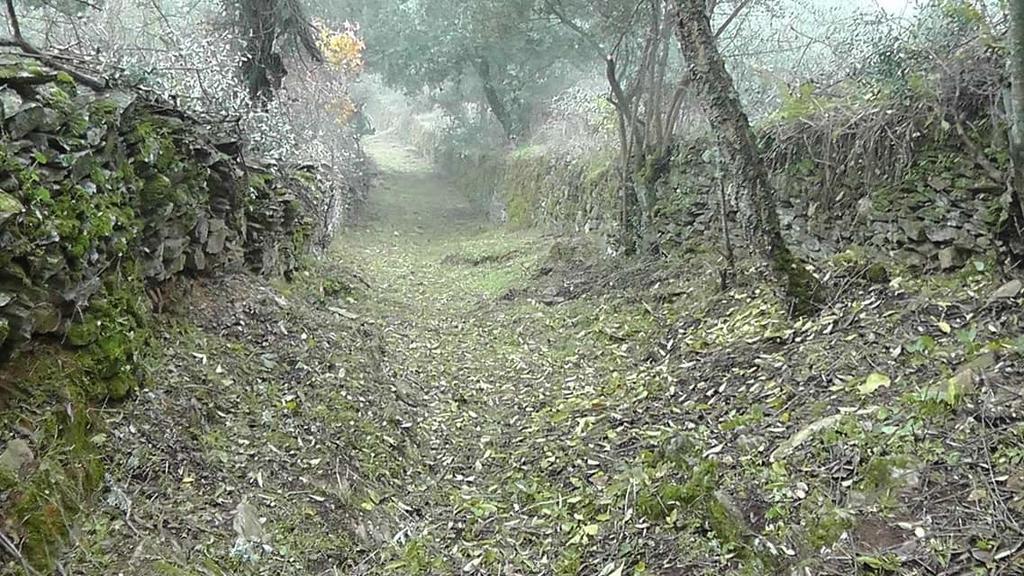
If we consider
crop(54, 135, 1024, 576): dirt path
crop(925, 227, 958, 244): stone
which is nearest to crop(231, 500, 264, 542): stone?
crop(54, 135, 1024, 576): dirt path

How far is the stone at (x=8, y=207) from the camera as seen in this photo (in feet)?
9.73

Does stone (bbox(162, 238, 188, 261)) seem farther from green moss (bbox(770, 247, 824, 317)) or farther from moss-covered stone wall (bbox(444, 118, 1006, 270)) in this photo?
moss-covered stone wall (bbox(444, 118, 1006, 270))

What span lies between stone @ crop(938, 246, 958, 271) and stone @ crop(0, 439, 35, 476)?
5595 millimetres

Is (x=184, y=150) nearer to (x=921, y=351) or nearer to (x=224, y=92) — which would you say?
(x=224, y=92)

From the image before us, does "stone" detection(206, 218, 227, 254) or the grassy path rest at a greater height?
"stone" detection(206, 218, 227, 254)

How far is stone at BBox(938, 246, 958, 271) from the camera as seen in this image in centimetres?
493

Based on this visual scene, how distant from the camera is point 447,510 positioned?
13.4 ft

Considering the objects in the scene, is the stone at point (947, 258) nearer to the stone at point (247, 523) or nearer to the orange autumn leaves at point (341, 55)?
the stone at point (247, 523)

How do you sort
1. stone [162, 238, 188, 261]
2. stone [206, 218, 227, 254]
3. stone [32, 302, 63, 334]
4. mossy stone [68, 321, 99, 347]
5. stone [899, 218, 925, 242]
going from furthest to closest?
stone [206, 218, 227, 254]
stone [899, 218, 925, 242]
stone [162, 238, 188, 261]
mossy stone [68, 321, 99, 347]
stone [32, 302, 63, 334]

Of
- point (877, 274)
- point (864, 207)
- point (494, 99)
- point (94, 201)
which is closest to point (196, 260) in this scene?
point (94, 201)

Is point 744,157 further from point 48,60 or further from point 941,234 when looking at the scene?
point 48,60

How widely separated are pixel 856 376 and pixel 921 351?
395mm

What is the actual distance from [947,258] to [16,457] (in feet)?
18.5

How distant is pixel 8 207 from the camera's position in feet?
9.84
